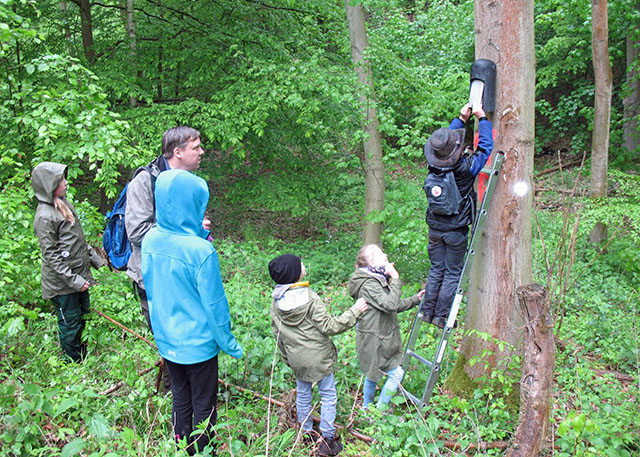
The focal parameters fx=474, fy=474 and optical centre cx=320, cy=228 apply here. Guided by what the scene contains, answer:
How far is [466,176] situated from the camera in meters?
3.49

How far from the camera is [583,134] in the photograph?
1377 cm

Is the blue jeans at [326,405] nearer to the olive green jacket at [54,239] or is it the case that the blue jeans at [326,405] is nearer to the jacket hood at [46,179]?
the olive green jacket at [54,239]

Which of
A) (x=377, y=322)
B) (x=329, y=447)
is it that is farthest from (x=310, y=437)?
(x=377, y=322)

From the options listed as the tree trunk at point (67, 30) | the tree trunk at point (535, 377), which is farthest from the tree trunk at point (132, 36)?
the tree trunk at point (535, 377)

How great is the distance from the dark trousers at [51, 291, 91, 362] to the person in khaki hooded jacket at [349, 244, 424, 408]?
2.61 meters

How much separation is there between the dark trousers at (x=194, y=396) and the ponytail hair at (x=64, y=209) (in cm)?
210

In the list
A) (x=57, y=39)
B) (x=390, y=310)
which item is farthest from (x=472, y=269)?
(x=57, y=39)

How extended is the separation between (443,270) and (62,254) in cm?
338

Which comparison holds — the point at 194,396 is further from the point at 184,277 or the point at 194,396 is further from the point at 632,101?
the point at 632,101

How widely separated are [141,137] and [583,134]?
1225 centimetres

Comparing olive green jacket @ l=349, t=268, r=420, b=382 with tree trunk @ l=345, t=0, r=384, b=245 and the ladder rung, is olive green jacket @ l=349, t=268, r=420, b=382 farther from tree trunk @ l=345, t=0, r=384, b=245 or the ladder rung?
tree trunk @ l=345, t=0, r=384, b=245

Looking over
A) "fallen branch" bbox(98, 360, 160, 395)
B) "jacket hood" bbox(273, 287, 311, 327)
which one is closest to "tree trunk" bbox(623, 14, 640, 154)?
"jacket hood" bbox(273, 287, 311, 327)

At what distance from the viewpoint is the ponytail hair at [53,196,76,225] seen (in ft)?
14.1

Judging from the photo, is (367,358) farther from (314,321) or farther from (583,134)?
(583,134)
